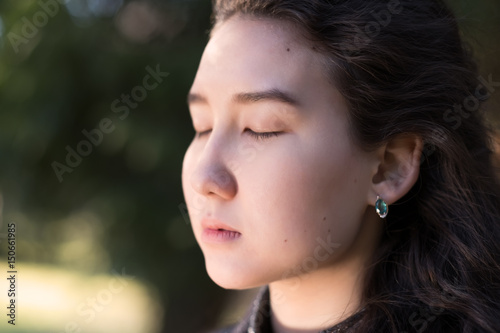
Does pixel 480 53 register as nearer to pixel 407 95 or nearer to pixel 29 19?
pixel 407 95

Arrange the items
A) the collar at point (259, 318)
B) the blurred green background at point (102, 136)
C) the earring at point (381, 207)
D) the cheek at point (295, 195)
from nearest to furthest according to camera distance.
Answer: the cheek at point (295, 195), the earring at point (381, 207), the collar at point (259, 318), the blurred green background at point (102, 136)

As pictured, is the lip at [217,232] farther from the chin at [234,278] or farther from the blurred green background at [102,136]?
the blurred green background at [102,136]

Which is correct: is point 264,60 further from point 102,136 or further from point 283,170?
point 102,136

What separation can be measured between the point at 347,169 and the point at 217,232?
1.15ft

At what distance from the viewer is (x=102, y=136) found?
2490mm

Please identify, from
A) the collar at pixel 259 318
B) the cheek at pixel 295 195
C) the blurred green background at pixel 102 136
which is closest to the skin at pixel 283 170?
the cheek at pixel 295 195

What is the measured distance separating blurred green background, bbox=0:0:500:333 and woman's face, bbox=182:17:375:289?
98cm

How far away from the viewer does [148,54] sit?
2463 millimetres

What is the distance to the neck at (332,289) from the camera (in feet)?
4.93

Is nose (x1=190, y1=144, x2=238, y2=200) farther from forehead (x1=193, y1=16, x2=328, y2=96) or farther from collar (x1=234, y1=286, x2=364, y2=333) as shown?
collar (x1=234, y1=286, x2=364, y2=333)

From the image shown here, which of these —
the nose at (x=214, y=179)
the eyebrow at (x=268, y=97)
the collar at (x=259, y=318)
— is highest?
the eyebrow at (x=268, y=97)

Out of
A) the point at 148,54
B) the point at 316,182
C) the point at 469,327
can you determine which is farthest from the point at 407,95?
the point at 148,54

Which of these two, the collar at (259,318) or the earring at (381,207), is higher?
the earring at (381,207)

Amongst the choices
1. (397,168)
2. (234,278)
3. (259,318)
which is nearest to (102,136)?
(259,318)
